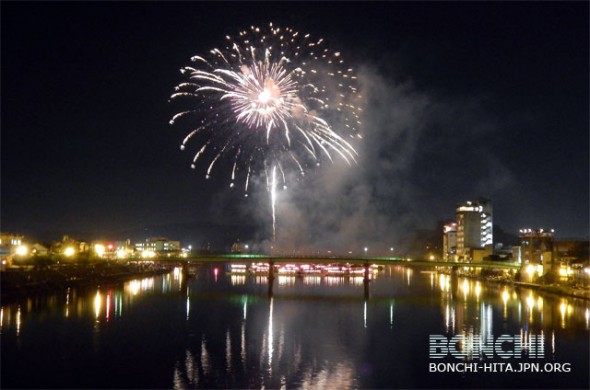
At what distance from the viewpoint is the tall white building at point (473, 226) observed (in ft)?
362

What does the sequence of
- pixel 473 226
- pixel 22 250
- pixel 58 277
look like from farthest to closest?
pixel 473 226 → pixel 22 250 → pixel 58 277

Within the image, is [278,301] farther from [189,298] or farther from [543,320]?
[543,320]

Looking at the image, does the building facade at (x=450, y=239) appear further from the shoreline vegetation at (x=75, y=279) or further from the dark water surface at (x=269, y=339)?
the dark water surface at (x=269, y=339)

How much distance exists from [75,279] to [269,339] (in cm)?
2893

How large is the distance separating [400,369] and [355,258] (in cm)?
3666

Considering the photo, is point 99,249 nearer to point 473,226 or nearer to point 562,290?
point 562,290

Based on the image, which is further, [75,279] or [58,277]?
[75,279]

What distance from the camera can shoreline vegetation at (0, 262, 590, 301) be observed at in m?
41.3

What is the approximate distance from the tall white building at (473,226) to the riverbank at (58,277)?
6184 cm

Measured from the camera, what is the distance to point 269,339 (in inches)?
1159

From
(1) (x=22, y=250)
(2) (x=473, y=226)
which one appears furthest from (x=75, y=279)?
(2) (x=473, y=226)

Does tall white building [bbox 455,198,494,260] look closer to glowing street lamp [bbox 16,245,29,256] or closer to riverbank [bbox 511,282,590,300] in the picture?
riverbank [bbox 511,282,590,300]

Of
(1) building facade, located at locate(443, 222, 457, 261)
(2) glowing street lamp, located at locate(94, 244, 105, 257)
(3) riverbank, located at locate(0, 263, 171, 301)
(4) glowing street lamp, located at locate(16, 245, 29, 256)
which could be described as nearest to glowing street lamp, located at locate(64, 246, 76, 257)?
(3) riverbank, located at locate(0, 263, 171, 301)

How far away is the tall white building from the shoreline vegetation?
37.4 meters
